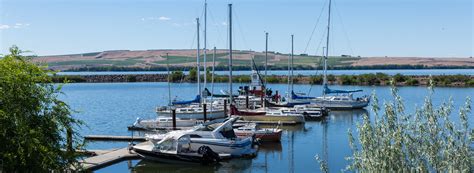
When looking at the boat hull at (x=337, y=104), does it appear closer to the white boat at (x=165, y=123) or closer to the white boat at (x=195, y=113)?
the white boat at (x=195, y=113)

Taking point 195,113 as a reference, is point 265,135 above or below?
below

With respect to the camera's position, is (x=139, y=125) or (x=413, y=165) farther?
(x=139, y=125)

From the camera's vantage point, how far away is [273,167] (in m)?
27.4

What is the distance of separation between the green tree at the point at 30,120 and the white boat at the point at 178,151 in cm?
1243

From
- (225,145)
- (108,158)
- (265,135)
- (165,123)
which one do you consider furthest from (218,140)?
(165,123)

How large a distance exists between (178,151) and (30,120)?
1385cm

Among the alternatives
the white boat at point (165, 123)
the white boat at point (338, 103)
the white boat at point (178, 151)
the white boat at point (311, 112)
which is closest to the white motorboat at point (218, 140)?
the white boat at point (178, 151)

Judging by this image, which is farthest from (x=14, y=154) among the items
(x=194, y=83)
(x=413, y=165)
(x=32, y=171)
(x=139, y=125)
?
(x=194, y=83)

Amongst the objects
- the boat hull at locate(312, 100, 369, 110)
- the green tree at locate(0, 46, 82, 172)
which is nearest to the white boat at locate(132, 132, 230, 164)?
the green tree at locate(0, 46, 82, 172)

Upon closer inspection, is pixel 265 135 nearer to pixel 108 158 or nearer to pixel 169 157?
pixel 169 157

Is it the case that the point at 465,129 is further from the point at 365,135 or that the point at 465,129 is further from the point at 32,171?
the point at 32,171

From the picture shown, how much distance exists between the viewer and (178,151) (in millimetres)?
26859

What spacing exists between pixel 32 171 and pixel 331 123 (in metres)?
37.0

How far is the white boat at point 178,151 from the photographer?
87.4 feet
